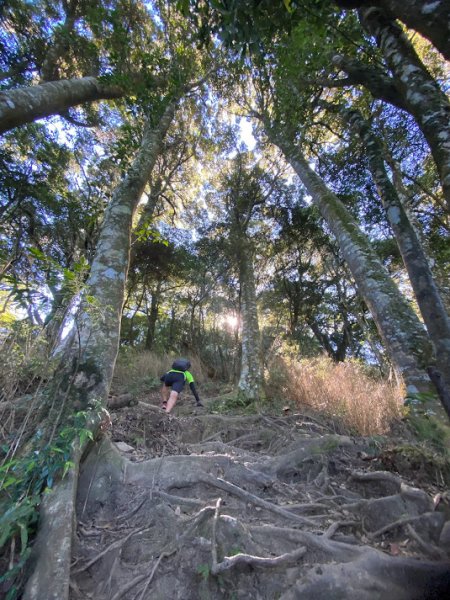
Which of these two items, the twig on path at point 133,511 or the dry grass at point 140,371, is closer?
the twig on path at point 133,511

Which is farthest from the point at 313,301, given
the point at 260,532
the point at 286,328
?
the point at 260,532

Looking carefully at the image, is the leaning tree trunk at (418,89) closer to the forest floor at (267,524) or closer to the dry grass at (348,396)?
the forest floor at (267,524)

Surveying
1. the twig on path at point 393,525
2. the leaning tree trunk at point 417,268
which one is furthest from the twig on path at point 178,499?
the leaning tree trunk at point 417,268

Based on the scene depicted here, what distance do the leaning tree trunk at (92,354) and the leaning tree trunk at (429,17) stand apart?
272 cm

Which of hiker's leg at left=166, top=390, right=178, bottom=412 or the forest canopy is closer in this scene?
the forest canopy

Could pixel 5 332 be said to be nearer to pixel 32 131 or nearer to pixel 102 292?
pixel 102 292

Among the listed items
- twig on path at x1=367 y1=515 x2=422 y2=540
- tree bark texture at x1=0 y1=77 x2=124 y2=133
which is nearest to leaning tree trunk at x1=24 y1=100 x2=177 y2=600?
tree bark texture at x1=0 y1=77 x2=124 y2=133

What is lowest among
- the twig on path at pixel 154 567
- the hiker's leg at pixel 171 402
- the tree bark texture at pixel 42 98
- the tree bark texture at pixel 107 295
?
the twig on path at pixel 154 567

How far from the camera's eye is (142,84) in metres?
3.86

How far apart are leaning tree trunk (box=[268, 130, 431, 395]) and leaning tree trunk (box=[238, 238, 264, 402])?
115 inches

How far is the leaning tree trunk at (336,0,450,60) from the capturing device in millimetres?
1526

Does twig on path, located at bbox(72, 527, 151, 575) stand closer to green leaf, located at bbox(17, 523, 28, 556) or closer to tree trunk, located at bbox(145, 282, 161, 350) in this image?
green leaf, located at bbox(17, 523, 28, 556)

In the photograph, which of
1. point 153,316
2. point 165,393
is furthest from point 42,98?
point 153,316

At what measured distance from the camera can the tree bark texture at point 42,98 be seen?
328cm
